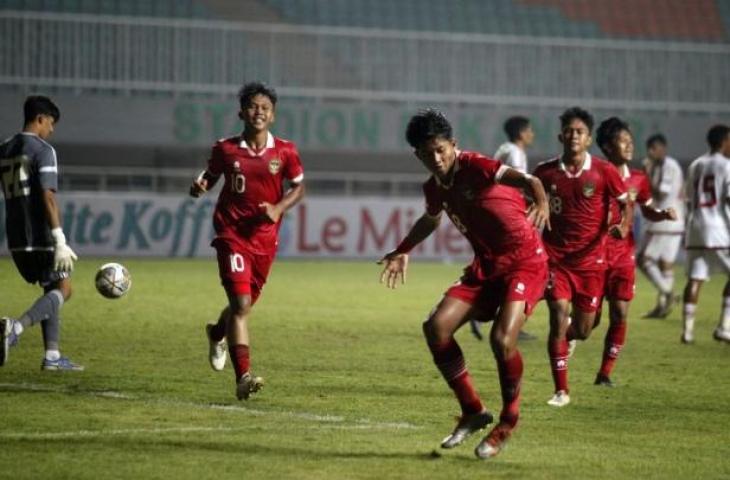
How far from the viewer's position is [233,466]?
23.8 feet

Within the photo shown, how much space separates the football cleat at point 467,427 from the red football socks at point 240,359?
2231 millimetres

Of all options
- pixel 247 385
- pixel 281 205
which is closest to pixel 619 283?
A: pixel 281 205

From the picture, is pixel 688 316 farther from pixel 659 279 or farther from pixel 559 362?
pixel 559 362

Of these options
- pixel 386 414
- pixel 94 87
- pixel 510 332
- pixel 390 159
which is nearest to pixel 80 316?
pixel 386 414

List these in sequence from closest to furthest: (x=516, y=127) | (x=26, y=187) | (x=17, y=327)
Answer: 1. (x=17, y=327)
2. (x=26, y=187)
3. (x=516, y=127)

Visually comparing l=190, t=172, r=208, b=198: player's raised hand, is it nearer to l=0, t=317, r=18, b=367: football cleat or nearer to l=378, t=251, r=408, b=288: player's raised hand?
l=0, t=317, r=18, b=367: football cleat

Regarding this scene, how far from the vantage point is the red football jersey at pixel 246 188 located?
10094mm

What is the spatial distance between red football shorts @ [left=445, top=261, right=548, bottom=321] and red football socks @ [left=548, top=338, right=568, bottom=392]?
2.07m

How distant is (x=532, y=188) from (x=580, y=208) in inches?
123

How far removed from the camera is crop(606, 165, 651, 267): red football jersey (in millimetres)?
10883

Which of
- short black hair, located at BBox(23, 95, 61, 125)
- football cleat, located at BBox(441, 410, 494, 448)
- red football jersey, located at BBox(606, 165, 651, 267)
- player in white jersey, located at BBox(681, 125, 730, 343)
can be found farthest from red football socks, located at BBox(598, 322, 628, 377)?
short black hair, located at BBox(23, 95, 61, 125)

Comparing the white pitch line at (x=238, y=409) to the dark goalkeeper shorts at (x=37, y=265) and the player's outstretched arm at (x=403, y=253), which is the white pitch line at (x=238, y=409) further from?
the dark goalkeeper shorts at (x=37, y=265)

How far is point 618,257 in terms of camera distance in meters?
11.5

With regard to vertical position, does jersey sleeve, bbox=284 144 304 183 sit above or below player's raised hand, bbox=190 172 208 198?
above
